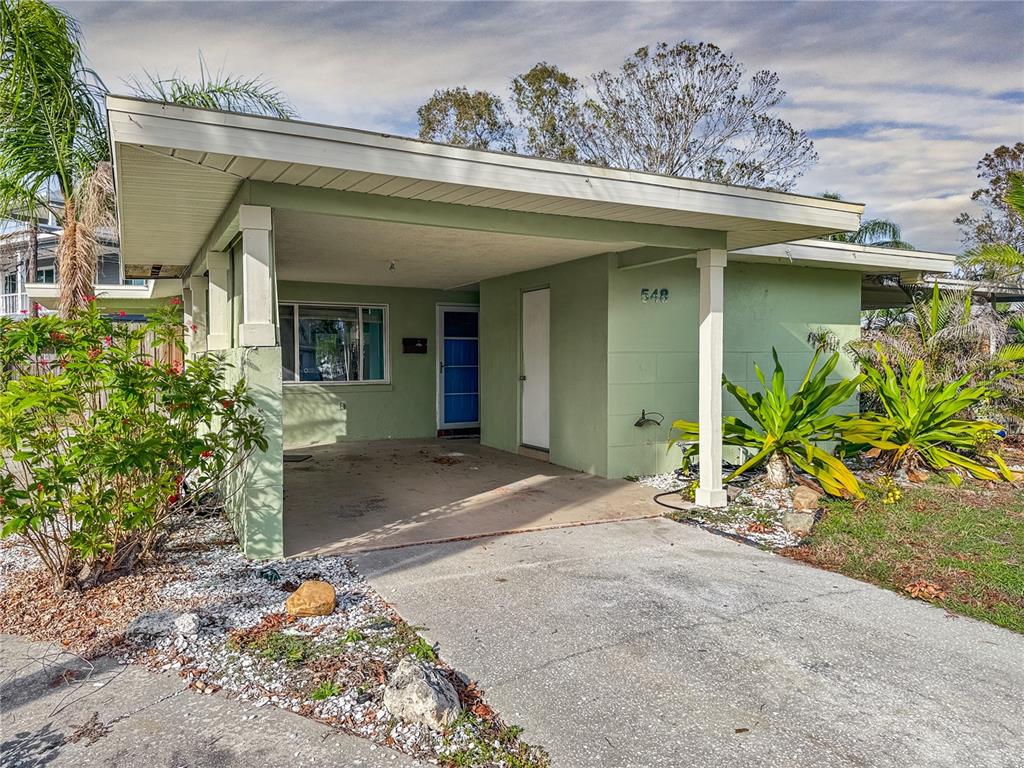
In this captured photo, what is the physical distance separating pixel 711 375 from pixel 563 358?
2203 millimetres

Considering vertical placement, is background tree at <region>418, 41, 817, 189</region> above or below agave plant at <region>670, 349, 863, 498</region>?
above

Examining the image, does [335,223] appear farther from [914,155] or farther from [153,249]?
[914,155]

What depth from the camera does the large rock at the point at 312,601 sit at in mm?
3410

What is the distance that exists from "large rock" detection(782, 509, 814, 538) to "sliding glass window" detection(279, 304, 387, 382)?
638cm

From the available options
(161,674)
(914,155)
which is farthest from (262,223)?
(914,155)

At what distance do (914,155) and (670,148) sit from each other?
5819 millimetres

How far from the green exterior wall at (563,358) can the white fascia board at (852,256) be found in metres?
1.57

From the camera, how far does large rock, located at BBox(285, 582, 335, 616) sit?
3.41 metres

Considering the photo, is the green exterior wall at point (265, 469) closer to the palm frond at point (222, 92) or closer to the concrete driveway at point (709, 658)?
the concrete driveway at point (709, 658)

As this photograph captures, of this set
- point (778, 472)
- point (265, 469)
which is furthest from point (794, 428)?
point (265, 469)

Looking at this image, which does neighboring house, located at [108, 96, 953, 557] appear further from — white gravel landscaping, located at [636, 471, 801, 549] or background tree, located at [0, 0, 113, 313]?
background tree, located at [0, 0, 113, 313]

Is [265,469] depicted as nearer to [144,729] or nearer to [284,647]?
[284,647]

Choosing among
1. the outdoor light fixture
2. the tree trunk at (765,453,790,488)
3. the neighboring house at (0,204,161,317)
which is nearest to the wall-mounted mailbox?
the outdoor light fixture

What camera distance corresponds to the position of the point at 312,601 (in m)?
3.43
